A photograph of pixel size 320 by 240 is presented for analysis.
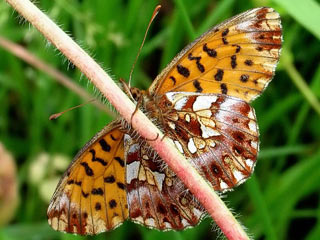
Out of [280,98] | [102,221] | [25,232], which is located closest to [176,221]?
[102,221]

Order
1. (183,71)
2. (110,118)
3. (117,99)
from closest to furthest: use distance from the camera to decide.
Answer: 1. (117,99)
2. (183,71)
3. (110,118)

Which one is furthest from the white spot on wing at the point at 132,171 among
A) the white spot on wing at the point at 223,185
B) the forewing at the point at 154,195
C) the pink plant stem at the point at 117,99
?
the pink plant stem at the point at 117,99

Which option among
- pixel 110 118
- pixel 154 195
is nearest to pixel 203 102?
pixel 154 195

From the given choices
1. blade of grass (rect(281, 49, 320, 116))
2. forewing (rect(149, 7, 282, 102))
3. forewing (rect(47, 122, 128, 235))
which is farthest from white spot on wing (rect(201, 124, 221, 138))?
Result: blade of grass (rect(281, 49, 320, 116))

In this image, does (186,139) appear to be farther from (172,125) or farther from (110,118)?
(110,118)

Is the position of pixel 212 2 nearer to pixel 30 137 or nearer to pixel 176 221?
pixel 30 137

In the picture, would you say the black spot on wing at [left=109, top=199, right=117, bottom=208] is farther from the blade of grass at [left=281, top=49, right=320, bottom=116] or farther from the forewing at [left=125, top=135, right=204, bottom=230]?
the blade of grass at [left=281, top=49, right=320, bottom=116]
